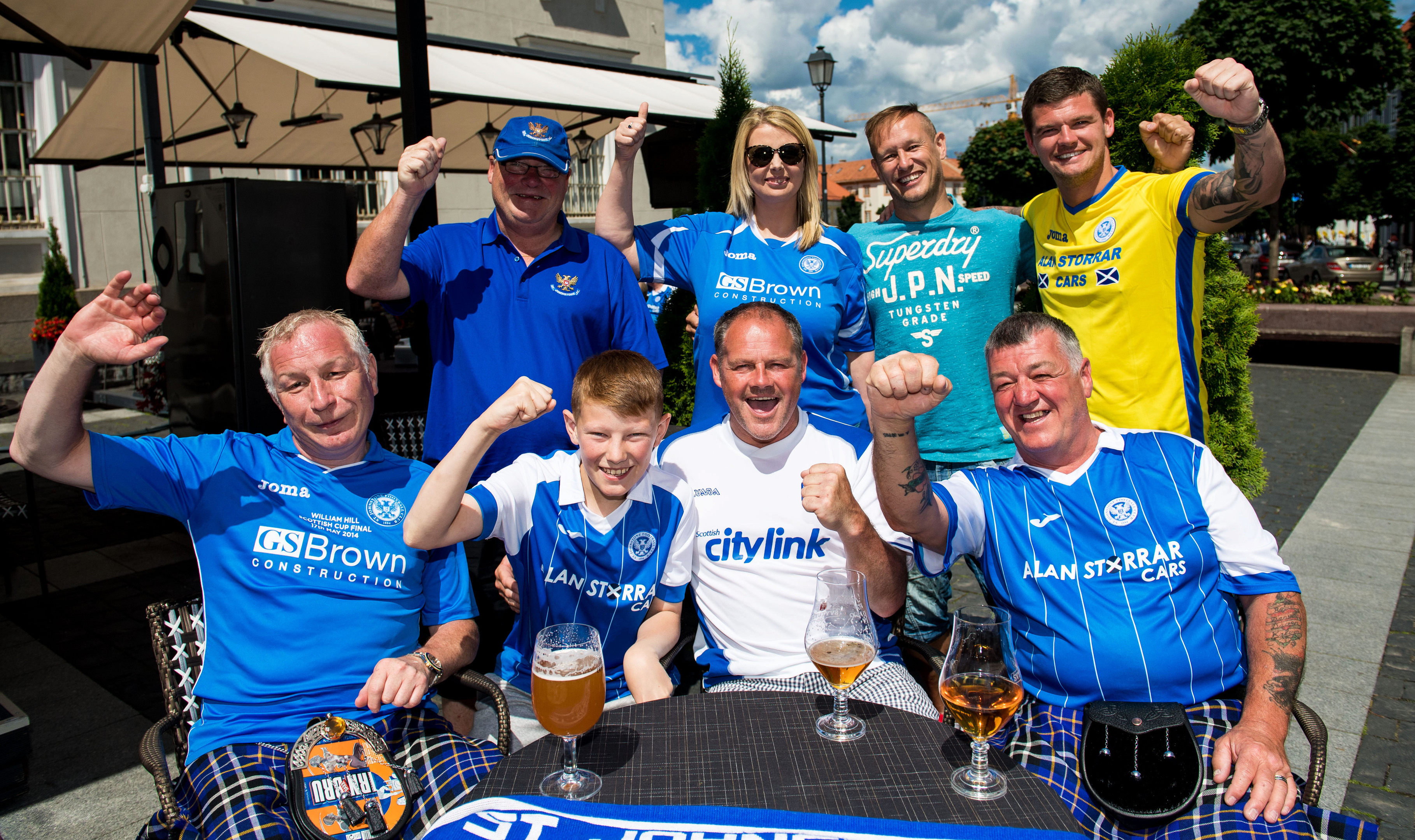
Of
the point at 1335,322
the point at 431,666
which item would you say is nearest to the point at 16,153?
the point at 431,666

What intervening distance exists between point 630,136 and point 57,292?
11.5 metres

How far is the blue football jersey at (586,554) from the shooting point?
7.79 ft

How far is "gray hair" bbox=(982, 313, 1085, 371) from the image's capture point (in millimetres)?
2270

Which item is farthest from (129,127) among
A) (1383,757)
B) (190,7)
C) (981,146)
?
(981,146)

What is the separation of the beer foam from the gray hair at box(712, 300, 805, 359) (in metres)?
1.08

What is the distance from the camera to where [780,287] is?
301cm

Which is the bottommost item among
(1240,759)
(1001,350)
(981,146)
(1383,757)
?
(1383,757)

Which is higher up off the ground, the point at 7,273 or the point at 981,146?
the point at 981,146

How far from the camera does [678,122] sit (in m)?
8.34

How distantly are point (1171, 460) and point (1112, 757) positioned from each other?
871 millimetres

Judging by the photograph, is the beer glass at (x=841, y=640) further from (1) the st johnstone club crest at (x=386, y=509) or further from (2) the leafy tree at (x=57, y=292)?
(2) the leafy tree at (x=57, y=292)

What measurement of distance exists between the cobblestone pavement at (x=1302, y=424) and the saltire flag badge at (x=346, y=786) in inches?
227

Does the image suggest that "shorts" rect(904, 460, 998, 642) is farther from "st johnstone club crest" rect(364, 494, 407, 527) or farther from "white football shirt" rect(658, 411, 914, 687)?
"st johnstone club crest" rect(364, 494, 407, 527)

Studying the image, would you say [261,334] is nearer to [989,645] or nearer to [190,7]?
[190,7]
